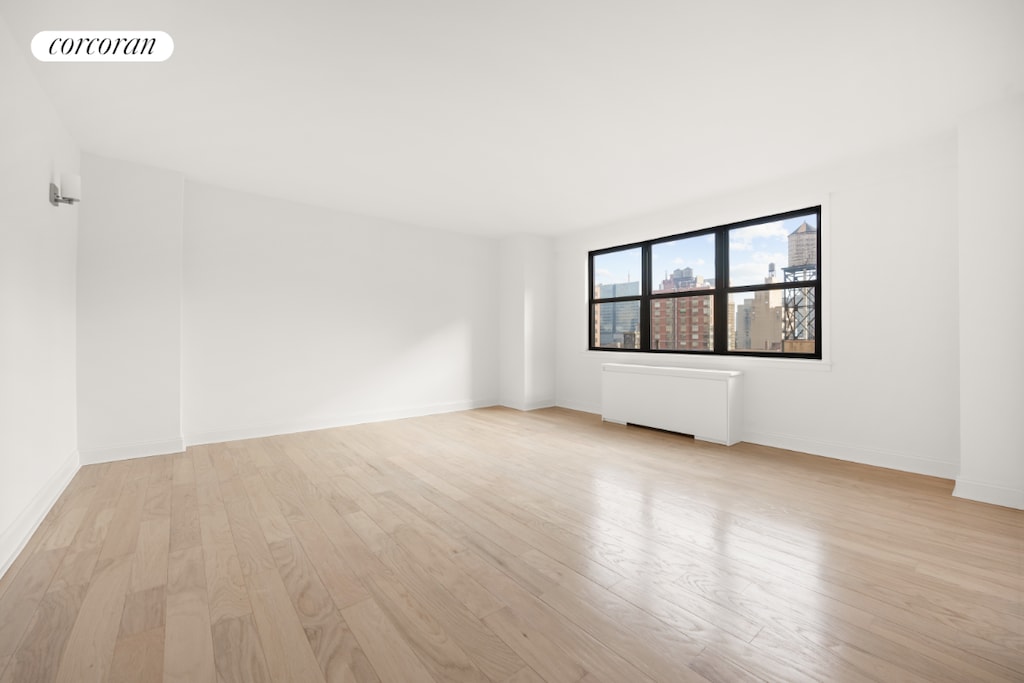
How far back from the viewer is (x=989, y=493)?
269 centimetres

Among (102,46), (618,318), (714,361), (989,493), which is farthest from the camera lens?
(618,318)

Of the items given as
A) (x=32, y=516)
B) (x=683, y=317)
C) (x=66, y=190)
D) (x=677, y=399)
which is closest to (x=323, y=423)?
(x=32, y=516)

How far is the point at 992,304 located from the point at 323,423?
18.7ft

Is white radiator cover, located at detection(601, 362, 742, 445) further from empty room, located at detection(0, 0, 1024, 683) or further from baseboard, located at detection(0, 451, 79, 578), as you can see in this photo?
baseboard, located at detection(0, 451, 79, 578)

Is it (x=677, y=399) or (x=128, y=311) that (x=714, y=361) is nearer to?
(x=677, y=399)

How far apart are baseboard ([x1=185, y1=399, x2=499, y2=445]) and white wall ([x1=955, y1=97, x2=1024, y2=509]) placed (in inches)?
192

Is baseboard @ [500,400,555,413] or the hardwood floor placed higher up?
baseboard @ [500,400,555,413]

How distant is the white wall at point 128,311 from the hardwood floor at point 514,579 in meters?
0.47

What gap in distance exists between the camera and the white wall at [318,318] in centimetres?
405

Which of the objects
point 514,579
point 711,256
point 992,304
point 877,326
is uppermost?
point 711,256

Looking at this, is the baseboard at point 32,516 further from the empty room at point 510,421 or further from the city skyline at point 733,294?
the city skyline at point 733,294

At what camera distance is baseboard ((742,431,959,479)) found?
3.17m

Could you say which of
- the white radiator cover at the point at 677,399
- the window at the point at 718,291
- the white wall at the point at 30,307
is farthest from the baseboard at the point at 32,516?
the window at the point at 718,291

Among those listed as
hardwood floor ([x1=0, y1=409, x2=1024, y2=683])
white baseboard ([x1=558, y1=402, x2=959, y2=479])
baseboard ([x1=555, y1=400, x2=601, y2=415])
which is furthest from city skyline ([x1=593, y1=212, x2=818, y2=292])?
hardwood floor ([x1=0, y1=409, x2=1024, y2=683])
